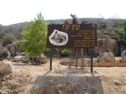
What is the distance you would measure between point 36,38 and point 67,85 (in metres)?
9.14

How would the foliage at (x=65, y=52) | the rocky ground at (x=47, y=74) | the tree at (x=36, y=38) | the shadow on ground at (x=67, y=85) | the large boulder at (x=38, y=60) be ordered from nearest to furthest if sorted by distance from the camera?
the shadow on ground at (x=67, y=85) → the rocky ground at (x=47, y=74) → the tree at (x=36, y=38) → the large boulder at (x=38, y=60) → the foliage at (x=65, y=52)

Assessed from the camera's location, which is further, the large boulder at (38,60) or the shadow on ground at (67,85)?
the large boulder at (38,60)

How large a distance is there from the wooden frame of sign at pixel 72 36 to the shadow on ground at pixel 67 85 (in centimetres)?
182

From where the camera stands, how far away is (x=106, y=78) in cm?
1475

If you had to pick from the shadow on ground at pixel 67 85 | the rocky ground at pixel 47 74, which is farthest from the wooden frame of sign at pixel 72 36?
the shadow on ground at pixel 67 85

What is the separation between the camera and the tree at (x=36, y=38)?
2248cm

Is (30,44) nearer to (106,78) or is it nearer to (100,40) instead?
(106,78)

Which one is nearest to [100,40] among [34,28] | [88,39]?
[34,28]

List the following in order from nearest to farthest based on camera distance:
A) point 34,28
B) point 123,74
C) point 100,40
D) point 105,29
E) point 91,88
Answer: point 91,88 → point 123,74 → point 34,28 → point 100,40 → point 105,29

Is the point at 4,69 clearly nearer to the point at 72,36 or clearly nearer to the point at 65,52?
the point at 72,36

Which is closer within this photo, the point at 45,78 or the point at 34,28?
the point at 45,78

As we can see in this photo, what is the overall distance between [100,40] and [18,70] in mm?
18268

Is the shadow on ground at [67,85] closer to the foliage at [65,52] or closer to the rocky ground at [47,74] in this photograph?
the rocky ground at [47,74]

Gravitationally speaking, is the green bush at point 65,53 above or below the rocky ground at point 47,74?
above
